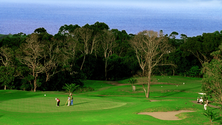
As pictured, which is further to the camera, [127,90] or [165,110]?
[127,90]

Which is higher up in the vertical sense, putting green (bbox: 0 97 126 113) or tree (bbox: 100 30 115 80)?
tree (bbox: 100 30 115 80)

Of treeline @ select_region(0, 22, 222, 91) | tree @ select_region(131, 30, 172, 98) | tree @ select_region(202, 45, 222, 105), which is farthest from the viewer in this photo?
treeline @ select_region(0, 22, 222, 91)

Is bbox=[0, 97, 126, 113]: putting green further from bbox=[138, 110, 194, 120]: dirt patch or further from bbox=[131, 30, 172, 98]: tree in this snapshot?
bbox=[131, 30, 172, 98]: tree

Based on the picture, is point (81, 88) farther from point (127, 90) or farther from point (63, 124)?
point (63, 124)

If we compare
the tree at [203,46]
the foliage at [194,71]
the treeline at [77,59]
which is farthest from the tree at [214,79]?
the foliage at [194,71]

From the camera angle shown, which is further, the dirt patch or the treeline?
the treeline

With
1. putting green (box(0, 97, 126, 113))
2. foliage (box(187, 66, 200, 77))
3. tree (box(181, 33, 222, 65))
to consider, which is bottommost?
putting green (box(0, 97, 126, 113))

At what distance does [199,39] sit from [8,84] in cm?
6030

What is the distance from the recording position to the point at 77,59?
333 feet

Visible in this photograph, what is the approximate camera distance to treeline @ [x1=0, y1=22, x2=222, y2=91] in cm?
6712

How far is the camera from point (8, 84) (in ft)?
224

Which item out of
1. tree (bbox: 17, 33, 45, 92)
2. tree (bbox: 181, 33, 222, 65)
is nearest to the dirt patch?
tree (bbox: 17, 33, 45, 92)

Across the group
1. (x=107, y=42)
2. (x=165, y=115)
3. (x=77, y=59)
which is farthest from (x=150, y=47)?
(x=107, y=42)

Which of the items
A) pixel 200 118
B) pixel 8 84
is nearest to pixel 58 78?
pixel 8 84
